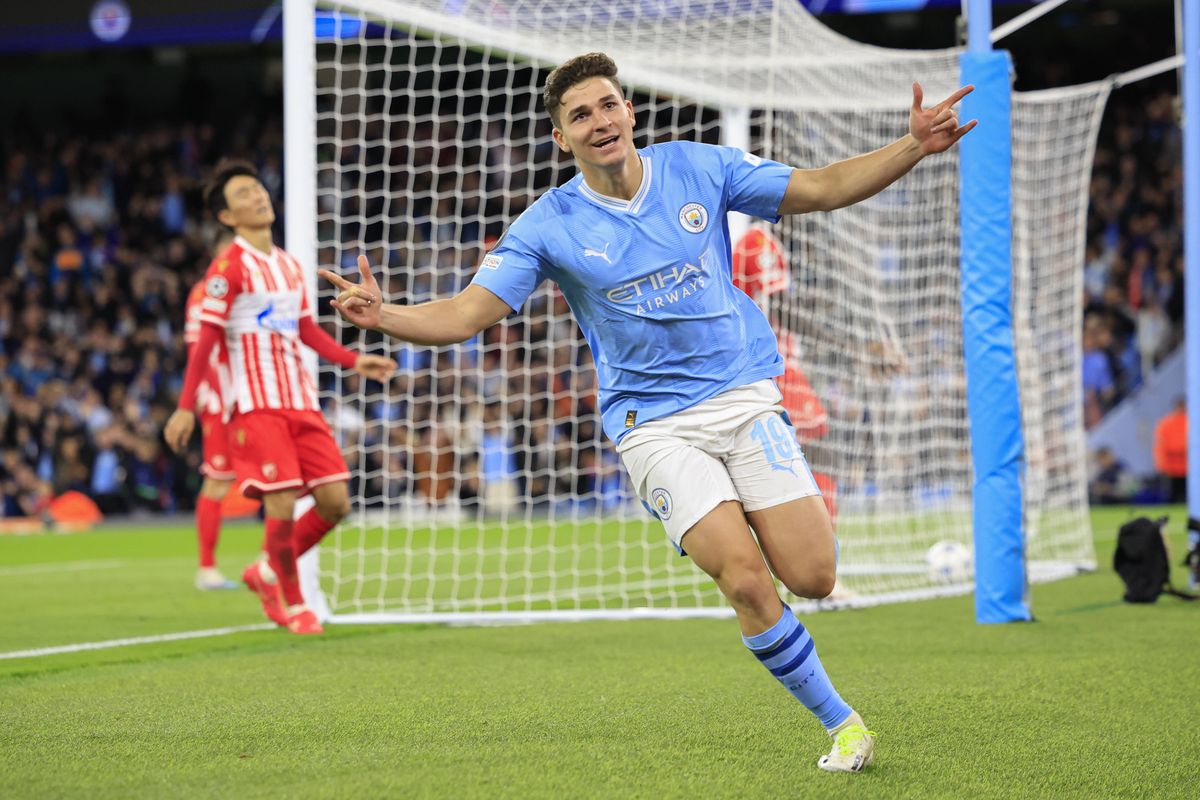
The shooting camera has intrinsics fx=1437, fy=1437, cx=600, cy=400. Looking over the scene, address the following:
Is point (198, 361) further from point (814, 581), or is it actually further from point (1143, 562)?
point (1143, 562)

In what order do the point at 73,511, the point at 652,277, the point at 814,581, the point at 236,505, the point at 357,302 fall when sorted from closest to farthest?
the point at 357,302, the point at 814,581, the point at 652,277, the point at 236,505, the point at 73,511

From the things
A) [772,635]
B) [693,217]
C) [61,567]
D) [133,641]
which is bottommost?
[61,567]

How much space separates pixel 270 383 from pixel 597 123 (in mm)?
3677

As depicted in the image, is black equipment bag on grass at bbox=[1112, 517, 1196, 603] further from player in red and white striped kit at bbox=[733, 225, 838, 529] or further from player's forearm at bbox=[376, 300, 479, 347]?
player's forearm at bbox=[376, 300, 479, 347]

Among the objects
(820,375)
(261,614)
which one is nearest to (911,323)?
(820,375)

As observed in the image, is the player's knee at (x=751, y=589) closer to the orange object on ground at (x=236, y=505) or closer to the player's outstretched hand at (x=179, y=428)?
the player's outstretched hand at (x=179, y=428)

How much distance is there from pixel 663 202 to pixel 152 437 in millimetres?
18120

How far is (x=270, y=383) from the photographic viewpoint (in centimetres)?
752

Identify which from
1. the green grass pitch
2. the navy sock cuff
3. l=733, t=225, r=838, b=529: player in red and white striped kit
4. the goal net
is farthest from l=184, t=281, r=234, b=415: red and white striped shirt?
the navy sock cuff

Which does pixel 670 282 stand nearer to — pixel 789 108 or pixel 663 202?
pixel 663 202

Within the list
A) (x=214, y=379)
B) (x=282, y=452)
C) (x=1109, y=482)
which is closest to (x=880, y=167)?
(x=282, y=452)

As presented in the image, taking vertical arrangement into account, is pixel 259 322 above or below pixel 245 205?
below

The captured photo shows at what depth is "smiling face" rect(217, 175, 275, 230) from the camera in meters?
7.64

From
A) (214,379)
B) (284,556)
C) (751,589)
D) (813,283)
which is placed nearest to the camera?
(751,589)
